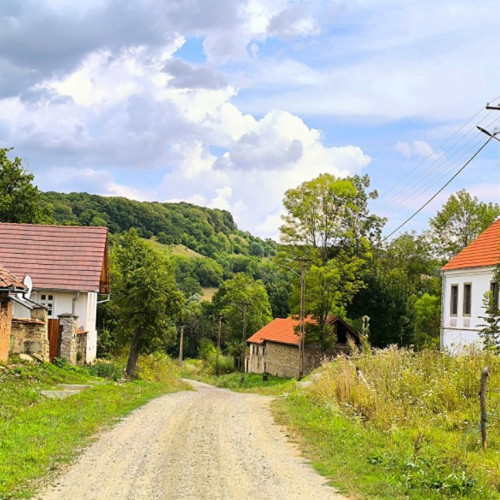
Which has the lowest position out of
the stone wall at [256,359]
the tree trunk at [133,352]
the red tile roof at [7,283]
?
the stone wall at [256,359]

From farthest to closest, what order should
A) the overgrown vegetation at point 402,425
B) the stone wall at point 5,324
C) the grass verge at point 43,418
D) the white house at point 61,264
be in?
the white house at point 61,264 < the stone wall at point 5,324 < the grass verge at point 43,418 < the overgrown vegetation at point 402,425

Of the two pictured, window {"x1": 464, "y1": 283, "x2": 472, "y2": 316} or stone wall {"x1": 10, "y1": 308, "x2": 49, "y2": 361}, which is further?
window {"x1": 464, "y1": 283, "x2": 472, "y2": 316}

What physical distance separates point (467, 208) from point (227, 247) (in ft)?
328

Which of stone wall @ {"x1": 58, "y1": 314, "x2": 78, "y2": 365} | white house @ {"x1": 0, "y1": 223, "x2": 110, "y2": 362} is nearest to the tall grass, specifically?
stone wall @ {"x1": 58, "y1": 314, "x2": 78, "y2": 365}

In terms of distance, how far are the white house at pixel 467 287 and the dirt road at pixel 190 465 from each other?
19111mm

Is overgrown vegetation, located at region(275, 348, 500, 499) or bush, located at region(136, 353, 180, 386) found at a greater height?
overgrown vegetation, located at region(275, 348, 500, 499)

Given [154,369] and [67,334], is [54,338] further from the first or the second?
[154,369]

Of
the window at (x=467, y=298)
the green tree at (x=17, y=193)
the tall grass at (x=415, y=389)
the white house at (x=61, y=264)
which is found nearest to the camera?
the tall grass at (x=415, y=389)

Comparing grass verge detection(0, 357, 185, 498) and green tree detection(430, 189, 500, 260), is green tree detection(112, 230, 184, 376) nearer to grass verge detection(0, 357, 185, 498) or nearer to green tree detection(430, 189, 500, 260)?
grass verge detection(0, 357, 185, 498)

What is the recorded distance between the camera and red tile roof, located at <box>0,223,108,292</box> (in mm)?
30391

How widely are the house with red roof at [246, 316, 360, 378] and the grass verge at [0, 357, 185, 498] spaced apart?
2889cm

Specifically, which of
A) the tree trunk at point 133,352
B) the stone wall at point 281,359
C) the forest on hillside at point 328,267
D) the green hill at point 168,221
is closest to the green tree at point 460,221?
the forest on hillside at point 328,267

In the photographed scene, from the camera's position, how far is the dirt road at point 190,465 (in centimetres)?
867

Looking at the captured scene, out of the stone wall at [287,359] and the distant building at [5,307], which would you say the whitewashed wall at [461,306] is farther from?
the distant building at [5,307]
